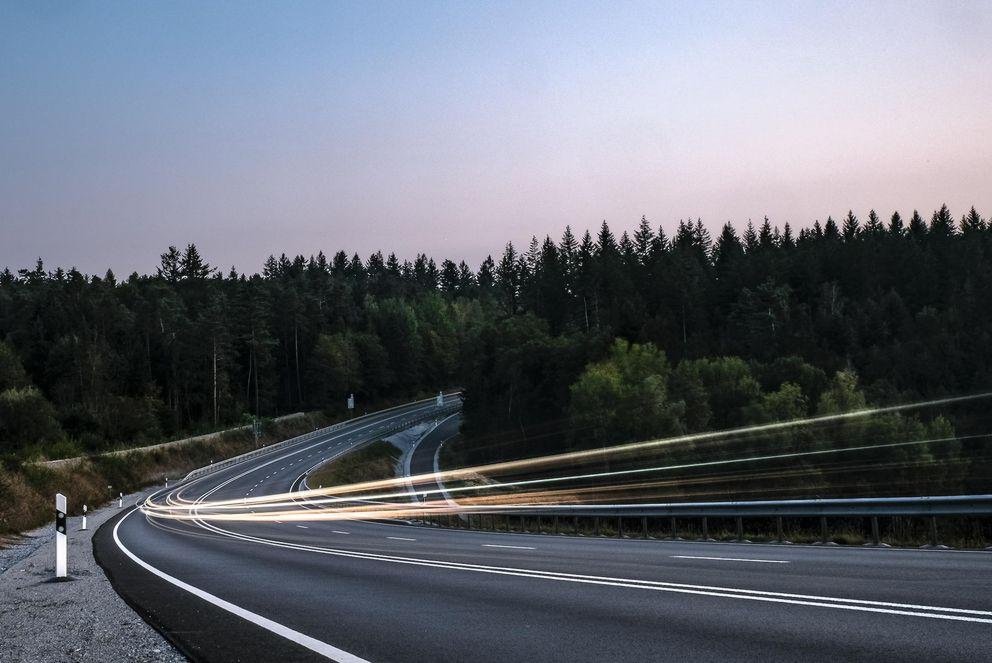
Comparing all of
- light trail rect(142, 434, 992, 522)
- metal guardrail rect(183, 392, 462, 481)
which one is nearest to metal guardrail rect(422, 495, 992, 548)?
light trail rect(142, 434, 992, 522)

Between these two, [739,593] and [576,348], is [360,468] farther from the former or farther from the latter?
[739,593]

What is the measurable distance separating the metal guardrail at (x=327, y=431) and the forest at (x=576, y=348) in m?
8.48

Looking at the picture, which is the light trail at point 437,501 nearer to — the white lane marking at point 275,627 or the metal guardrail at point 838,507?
the metal guardrail at point 838,507

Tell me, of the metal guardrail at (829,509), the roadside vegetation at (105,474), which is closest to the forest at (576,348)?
the roadside vegetation at (105,474)

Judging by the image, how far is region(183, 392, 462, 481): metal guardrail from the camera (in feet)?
A: 258

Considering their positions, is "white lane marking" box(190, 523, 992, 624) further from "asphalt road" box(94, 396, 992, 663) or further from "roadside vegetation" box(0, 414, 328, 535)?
"roadside vegetation" box(0, 414, 328, 535)

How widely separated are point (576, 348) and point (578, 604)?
8809cm

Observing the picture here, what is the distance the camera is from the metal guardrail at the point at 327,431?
3091 inches

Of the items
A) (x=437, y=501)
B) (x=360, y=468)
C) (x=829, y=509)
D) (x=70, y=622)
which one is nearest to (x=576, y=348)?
(x=360, y=468)

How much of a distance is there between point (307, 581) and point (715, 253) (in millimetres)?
152574

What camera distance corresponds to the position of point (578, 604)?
8.91 metres

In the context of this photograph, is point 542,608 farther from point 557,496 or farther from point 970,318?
point 970,318

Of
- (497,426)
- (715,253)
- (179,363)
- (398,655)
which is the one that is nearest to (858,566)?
(398,655)

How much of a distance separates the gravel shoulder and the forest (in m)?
47.3
